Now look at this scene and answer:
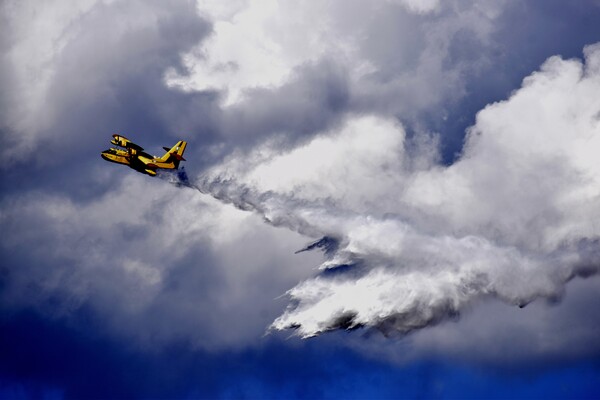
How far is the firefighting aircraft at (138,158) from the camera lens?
102312mm

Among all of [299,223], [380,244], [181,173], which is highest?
[181,173]

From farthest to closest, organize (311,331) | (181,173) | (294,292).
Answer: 1. (181,173)
2. (294,292)
3. (311,331)

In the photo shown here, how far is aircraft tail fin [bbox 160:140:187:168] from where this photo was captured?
339ft

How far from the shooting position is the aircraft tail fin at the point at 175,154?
10338 centimetres

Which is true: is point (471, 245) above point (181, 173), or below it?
below

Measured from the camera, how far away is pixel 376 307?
255ft

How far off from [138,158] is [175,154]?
232 inches

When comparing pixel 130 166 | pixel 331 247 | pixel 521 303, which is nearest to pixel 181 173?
pixel 130 166

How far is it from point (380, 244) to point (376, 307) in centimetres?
909

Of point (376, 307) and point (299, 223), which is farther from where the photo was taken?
point (299, 223)

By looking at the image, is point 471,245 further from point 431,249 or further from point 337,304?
point 337,304

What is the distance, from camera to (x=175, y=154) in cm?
10425

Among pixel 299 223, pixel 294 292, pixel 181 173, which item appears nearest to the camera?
pixel 294 292

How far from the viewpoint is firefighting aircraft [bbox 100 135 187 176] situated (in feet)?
336
